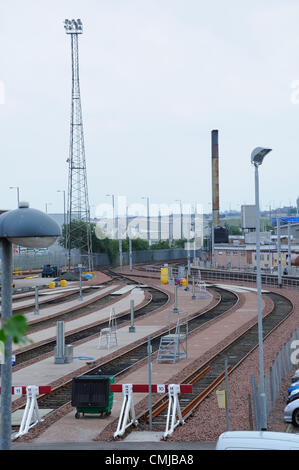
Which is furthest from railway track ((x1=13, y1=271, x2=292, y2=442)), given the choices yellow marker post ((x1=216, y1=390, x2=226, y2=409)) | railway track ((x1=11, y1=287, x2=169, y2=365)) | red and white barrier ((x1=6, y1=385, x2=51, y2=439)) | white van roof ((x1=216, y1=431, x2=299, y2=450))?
white van roof ((x1=216, y1=431, x2=299, y2=450))

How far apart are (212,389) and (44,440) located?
6741 millimetres

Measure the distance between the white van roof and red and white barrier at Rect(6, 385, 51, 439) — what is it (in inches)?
283

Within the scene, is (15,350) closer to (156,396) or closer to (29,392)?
(156,396)

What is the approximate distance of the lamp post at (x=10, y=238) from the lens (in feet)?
24.3

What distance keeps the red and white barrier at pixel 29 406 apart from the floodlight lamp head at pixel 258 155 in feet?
25.2

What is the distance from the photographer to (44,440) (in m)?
14.5

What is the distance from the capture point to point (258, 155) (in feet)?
50.4

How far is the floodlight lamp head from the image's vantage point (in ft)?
50.0

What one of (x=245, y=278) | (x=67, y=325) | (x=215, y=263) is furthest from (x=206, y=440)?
(x=215, y=263)

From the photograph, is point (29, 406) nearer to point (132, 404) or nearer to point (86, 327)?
point (132, 404)

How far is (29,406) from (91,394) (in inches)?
65.0

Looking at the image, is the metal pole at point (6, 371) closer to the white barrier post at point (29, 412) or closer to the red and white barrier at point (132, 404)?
the red and white barrier at point (132, 404)

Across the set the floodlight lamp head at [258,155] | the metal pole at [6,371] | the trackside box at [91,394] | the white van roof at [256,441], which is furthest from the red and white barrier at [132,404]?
the metal pole at [6,371]

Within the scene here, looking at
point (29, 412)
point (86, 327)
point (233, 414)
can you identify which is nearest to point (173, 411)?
point (233, 414)
